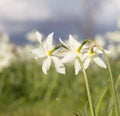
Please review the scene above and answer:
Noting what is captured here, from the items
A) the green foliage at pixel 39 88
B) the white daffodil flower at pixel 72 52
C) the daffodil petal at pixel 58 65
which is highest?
the green foliage at pixel 39 88

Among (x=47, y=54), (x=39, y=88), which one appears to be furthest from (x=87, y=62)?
(x=39, y=88)

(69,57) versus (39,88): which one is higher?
(39,88)

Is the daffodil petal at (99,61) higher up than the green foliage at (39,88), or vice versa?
the green foliage at (39,88)

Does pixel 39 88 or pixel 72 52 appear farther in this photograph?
pixel 39 88

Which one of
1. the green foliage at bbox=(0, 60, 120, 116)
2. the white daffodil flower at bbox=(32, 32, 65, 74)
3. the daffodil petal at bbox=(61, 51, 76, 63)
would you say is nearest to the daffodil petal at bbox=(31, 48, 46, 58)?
the white daffodil flower at bbox=(32, 32, 65, 74)

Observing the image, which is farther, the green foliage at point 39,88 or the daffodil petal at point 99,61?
the green foliage at point 39,88

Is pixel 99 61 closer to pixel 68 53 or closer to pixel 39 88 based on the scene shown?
pixel 68 53

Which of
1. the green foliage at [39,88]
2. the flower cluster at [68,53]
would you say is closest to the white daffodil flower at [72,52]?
the flower cluster at [68,53]

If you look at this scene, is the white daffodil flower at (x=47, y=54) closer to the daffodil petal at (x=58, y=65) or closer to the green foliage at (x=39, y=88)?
the daffodil petal at (x=58, y=65)

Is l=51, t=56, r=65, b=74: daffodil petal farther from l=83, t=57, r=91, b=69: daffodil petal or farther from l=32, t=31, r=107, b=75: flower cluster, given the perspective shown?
l=83, t=57, r=91, b=69: daffodil petal
